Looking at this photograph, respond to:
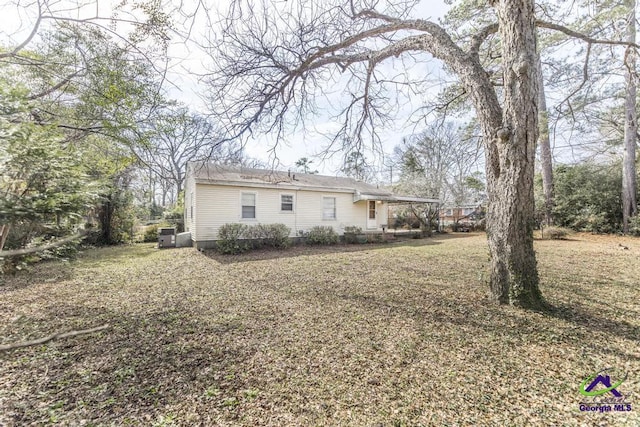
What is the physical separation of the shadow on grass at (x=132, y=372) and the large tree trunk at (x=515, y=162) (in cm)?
373

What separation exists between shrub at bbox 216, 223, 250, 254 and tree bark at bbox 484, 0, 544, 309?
8073mm

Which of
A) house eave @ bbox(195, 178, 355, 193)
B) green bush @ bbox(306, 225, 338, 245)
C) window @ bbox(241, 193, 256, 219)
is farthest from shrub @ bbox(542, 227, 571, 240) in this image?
window @ bbox(241, 193, 256, 219)

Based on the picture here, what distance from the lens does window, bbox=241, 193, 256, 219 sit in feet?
36.5

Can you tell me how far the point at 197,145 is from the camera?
4.80 meters

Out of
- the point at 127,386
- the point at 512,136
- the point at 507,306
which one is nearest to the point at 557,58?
the point at 512,136

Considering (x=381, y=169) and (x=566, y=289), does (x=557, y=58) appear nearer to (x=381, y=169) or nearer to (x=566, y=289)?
(x=381, y=169)

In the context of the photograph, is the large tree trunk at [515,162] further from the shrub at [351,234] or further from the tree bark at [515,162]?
the shrub at [351,234]

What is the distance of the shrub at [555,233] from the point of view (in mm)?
11945

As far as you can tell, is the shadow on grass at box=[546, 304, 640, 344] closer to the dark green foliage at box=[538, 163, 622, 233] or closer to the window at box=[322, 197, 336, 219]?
the window at box=[322, 197, 336, 219]

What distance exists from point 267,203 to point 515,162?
9.50 metres

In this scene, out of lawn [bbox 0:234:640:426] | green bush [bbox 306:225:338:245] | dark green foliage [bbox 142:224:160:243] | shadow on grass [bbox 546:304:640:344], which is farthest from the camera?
dark green foliage [bbox 142:224:160:243]

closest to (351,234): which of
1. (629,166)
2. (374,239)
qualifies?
(374,239)

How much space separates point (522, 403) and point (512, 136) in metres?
3.21

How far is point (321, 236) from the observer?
39.6ft
